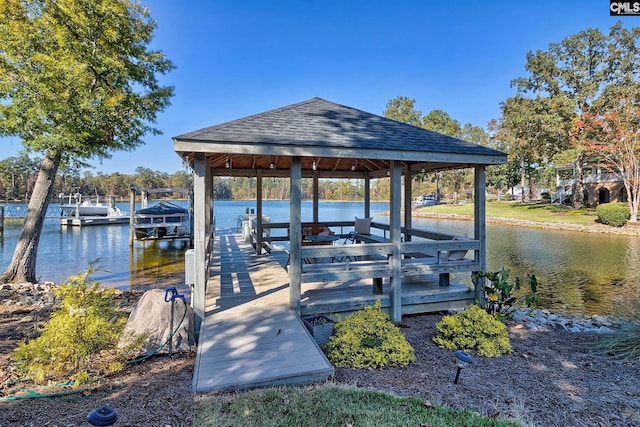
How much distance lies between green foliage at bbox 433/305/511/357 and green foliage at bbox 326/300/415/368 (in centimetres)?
79

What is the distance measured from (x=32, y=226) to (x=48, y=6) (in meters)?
4.97

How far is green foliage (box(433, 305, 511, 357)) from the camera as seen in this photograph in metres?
4.21

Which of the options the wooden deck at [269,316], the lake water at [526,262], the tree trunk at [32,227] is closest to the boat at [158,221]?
the lake water at [526,262]

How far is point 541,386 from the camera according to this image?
338cm

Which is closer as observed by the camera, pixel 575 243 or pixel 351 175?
pixel 351 175

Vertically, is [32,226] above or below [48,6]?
below

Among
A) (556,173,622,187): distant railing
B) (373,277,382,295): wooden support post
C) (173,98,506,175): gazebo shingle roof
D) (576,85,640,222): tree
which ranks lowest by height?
(373,277,382,295): wooden support post

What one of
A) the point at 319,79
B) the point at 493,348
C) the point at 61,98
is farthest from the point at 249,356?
the point at 319,79

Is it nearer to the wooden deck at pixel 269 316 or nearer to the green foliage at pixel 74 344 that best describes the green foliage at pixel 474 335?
the wooden deck at pixel 269 316

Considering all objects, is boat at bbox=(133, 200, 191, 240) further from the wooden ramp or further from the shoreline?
the shoreline

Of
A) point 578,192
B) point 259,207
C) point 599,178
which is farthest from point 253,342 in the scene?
point 599,178

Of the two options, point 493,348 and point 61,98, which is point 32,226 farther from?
point 493,348

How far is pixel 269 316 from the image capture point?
4617 mm

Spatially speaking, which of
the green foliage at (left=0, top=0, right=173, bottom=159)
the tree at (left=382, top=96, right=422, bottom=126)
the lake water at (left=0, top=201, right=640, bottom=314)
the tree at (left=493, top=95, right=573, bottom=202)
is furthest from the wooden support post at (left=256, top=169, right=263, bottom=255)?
the tree at (left=382, top=96, right=422, bottom=126)
